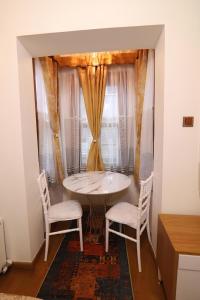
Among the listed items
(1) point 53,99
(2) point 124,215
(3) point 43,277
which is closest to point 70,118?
(1) point 53,99

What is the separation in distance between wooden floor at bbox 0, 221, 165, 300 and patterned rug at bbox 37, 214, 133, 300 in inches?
2.5

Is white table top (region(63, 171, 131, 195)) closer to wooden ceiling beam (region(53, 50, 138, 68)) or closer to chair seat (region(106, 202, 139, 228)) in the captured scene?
chair seat (region(106, 202, 139, 228))

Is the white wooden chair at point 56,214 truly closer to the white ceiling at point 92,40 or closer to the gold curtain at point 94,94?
the gold curtain at point 94,94

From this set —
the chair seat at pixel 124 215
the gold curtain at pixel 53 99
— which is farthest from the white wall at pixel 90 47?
the gold curtain at pixel 53 99

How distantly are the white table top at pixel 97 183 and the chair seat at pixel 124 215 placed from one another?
25 centimetres

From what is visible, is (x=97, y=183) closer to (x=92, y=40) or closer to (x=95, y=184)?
(x=95, y=184)

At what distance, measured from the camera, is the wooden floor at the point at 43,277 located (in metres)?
1.55

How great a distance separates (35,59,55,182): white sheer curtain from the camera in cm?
250

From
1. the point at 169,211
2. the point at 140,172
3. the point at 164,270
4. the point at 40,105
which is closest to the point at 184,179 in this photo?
the point at 169,211

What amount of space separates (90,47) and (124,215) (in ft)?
5.88

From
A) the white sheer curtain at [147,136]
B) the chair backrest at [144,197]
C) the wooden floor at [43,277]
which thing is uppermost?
the white sheer curtain at [147,136]

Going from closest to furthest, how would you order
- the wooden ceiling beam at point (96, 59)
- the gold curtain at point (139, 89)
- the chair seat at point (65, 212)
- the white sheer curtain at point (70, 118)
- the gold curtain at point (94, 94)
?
the chair seat at point (65, 212) < the gold curtain at point (139, 89) < the wooden ceiling beam at point (96, 59) < the gold curtain at point (94, 94) < the white sheer curtain at point (70, 118)

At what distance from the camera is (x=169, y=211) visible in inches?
62.6

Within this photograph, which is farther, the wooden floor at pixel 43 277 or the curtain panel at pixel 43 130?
the curtain panel at pixel 43 130
